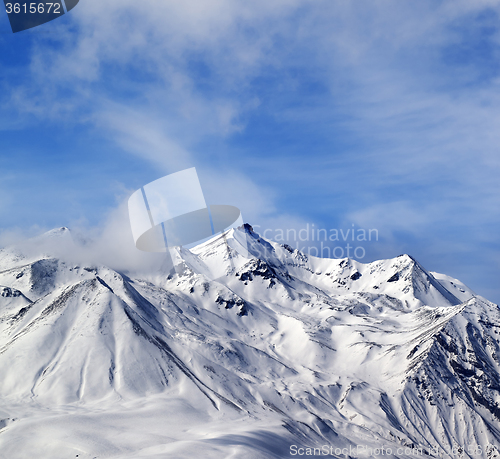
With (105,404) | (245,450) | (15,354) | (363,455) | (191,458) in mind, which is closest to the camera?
(191,458)

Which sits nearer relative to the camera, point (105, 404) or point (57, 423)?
point (57, 423)

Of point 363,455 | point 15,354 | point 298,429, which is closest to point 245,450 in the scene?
point 298,429

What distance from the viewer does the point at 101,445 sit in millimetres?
115000

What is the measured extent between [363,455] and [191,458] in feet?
328

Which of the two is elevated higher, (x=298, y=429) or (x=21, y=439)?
(x=21, y=439)

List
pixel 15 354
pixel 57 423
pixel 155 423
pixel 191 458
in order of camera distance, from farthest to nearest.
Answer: pixel 15 354 < pixel 155 423 < pixel 57 423 < pixel 191 458

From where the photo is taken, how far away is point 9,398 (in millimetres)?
165875

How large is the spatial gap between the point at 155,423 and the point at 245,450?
45313mm

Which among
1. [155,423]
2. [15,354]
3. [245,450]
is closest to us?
[245,450]

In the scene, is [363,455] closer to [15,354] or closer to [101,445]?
[101,445]

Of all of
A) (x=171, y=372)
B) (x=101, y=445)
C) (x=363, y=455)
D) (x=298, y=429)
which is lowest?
(x=363, y=455)

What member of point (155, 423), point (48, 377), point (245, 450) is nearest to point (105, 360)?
point (48, 377)

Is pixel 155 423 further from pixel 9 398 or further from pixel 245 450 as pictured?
pixel 9 398

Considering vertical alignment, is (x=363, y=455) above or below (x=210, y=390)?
below
